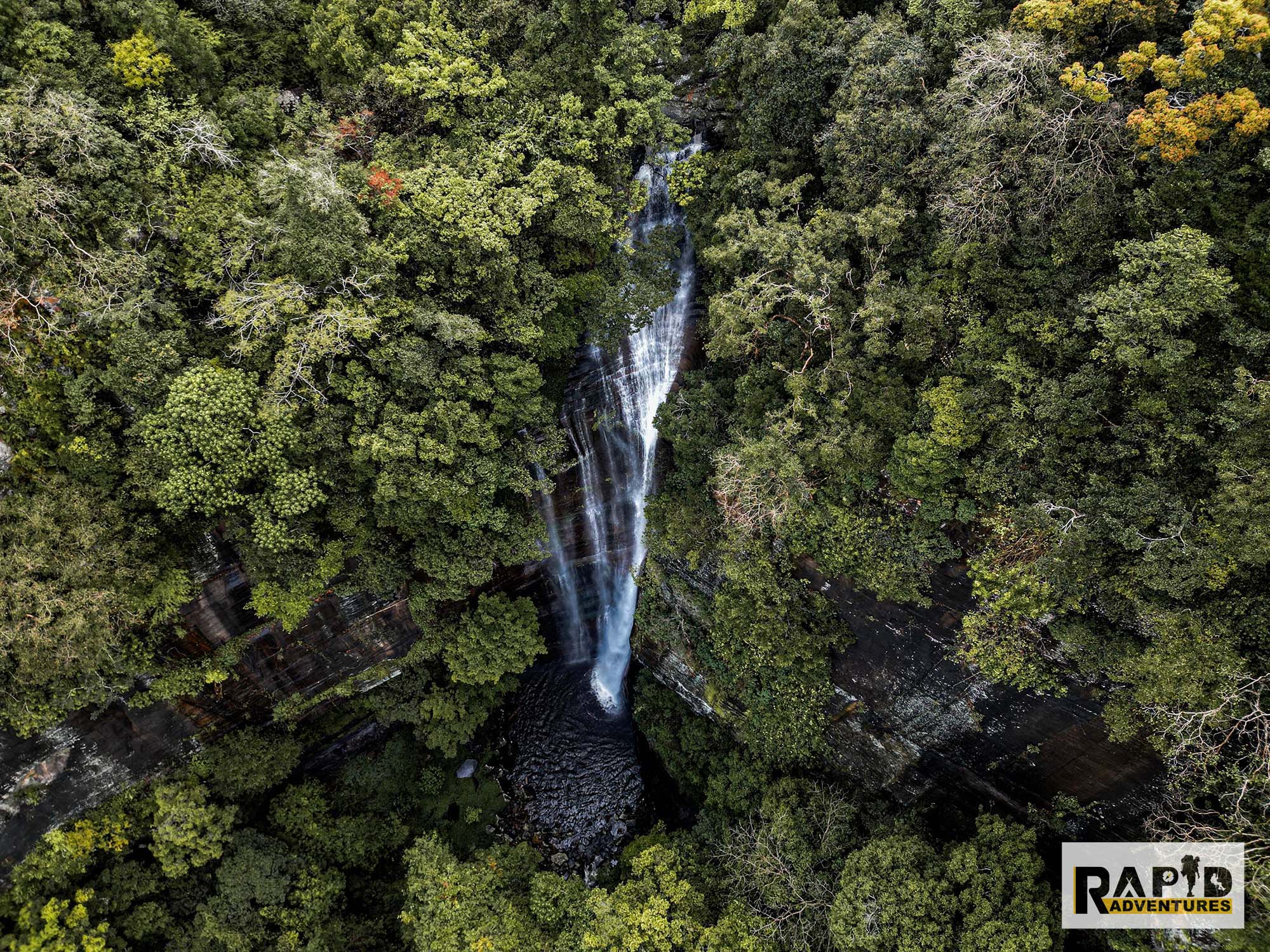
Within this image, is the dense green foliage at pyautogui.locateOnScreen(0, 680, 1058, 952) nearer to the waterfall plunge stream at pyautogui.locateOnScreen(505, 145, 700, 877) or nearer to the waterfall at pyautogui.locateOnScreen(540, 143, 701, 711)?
the waterfall plunge stream at pyautogui.locateOnScreen(505, 145, 700, 877)

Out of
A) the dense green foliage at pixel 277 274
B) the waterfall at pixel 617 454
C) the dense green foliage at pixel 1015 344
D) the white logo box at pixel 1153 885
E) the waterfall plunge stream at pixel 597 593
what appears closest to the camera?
the dense green foliage at pixel 1015 344

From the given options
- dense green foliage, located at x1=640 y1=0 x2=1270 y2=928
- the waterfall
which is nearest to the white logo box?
dense green foliage, located at x1=640 y1=0 x2=1270 y2=928

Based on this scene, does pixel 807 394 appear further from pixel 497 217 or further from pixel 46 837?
pixel 46 837

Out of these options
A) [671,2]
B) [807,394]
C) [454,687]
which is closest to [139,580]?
[454,687]

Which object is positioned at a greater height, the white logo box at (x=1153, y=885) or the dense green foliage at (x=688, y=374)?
the dense green foliage at (x=688, y=374)

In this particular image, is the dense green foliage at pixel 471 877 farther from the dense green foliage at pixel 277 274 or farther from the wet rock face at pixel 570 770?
the dense green foliage at pixel 277 274

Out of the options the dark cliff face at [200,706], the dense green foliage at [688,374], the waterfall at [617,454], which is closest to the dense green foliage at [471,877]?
the dense green foliage at [688,374]
